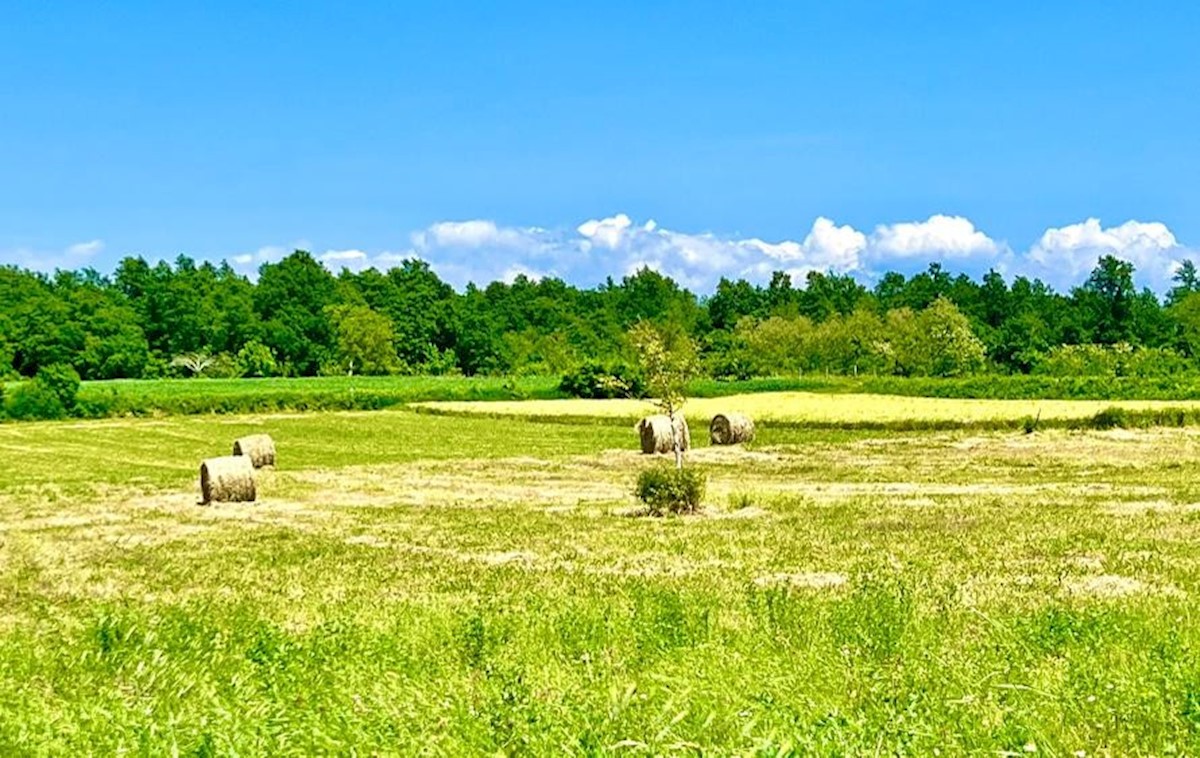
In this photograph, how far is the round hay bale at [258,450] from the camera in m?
43.4

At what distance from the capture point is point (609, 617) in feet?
37.1

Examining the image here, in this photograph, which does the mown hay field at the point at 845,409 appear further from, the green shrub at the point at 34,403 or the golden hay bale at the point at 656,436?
the green shrub at the point at 34,403

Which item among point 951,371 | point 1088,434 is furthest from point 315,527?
point 951,371

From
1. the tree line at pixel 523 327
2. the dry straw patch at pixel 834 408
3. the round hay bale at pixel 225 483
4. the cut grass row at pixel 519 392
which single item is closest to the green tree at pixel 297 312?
the tree line at pixel 523 327

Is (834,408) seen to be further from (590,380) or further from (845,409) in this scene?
(590,380)

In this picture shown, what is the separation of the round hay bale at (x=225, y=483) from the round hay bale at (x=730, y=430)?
25326mm

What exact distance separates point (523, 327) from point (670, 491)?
15655cm

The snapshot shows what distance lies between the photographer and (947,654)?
9023 millimetres

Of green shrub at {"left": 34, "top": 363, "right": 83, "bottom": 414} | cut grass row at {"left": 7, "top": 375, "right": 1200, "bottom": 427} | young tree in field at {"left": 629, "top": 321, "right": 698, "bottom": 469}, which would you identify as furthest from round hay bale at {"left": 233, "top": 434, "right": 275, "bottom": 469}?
green shrub at {"left": 34, "top": 363, "right": 83, "bottom": 414}

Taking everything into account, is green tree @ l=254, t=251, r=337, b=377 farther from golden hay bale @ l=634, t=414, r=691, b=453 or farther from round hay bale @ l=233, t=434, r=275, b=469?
golden hay bale @ l=634, t=414, r=691, b=453

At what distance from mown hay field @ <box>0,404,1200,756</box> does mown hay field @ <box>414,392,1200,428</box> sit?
76.5 feet

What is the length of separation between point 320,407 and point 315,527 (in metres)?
64.7

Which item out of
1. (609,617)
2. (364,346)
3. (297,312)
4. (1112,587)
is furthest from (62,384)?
(1112,587)

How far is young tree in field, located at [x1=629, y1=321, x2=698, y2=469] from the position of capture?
31.3 metres
